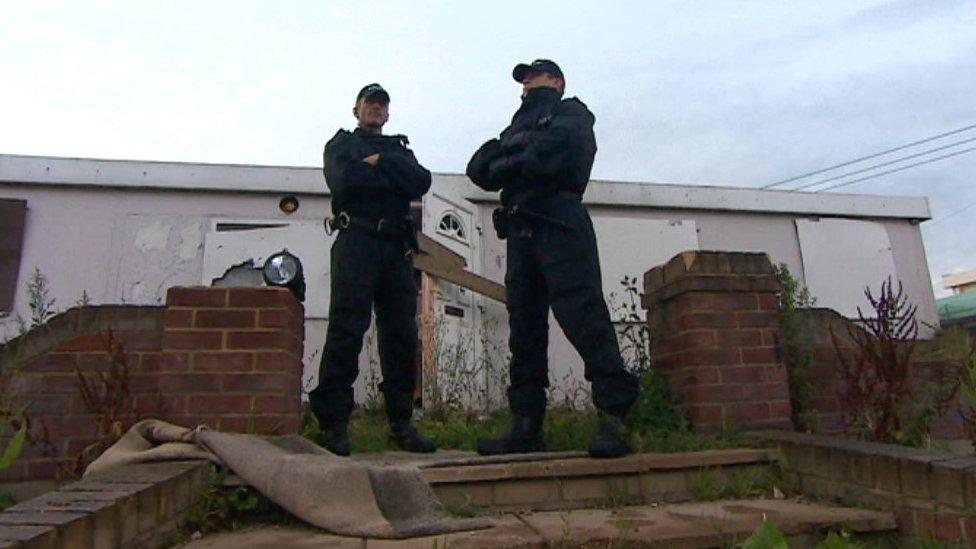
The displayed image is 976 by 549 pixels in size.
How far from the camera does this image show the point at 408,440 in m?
3.04

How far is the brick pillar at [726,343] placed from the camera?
283 cm

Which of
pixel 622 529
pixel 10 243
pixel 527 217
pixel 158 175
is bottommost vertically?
pixel 622 529

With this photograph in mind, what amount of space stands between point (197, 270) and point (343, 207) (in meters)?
3.61

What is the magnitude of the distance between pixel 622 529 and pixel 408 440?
4.48ft

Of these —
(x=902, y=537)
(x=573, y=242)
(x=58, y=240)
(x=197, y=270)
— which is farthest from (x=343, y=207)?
(x=58, y=240)

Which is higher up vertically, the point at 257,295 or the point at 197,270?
the point at 197,270

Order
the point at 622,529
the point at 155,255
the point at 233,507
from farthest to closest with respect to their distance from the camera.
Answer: the point at 155,255 → the point at 233,507 → the point at 622,529

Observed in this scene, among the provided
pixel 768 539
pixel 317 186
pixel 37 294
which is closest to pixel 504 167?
pixel 768 539

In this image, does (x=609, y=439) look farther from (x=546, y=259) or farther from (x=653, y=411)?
(x=546, y=259)

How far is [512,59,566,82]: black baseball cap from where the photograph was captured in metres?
3.11

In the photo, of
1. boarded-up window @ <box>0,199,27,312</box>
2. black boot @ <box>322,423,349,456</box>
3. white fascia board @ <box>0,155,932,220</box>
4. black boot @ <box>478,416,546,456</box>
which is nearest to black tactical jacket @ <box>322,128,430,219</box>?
black boot @ <box>322,423,349,456</box>

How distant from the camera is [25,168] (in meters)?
5.92

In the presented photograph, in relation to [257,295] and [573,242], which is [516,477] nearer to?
[573,242]

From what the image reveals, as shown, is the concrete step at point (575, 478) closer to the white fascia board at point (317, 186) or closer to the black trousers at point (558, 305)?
the black trousers at point (558, 305)
